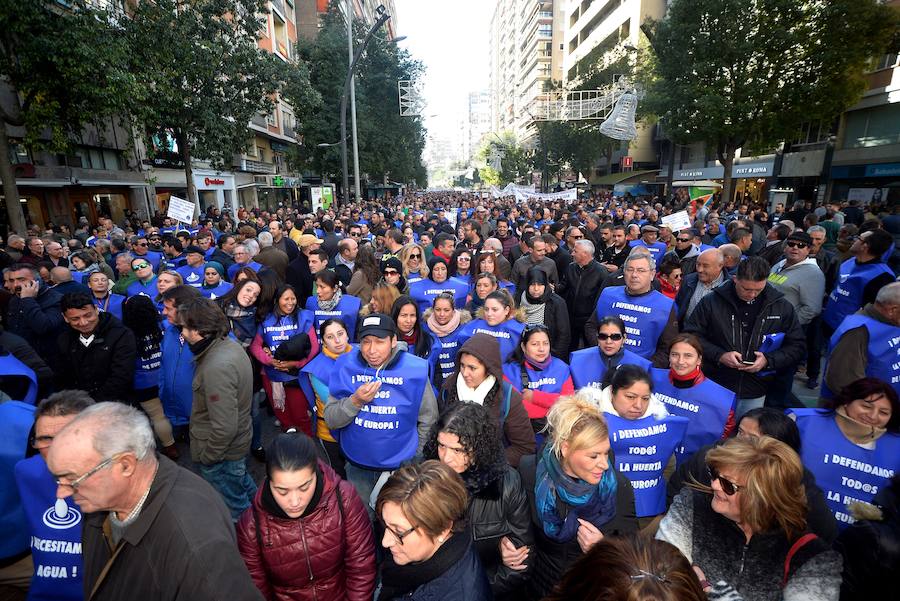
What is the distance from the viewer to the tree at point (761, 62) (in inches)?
683

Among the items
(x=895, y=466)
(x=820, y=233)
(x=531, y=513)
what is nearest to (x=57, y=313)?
(x=531, y=513)

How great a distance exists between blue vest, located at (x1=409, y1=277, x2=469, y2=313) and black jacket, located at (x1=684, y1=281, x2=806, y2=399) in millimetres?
2795

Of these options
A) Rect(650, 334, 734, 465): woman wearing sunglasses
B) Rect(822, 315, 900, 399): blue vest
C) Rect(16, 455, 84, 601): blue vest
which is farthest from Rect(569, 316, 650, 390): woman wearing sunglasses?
Rect(16, 455, 84, 601): blue vest

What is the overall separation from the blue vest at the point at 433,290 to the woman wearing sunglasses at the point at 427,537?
3.93 meters

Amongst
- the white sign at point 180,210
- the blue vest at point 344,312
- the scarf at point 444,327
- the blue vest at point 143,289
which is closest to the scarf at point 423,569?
the scarf at point 444,327

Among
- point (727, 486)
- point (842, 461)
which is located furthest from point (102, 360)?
point (842, 461)

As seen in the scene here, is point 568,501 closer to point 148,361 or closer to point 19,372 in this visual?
point 19,372

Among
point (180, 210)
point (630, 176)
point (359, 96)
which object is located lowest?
point (180, 210)

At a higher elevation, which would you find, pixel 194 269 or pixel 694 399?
pixel 194 269

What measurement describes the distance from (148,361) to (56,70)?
383 inches

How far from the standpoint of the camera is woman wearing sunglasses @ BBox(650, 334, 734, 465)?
10.5 feet

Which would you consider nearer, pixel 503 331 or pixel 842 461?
pixel 842 461

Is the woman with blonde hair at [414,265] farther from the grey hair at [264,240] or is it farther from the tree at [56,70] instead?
the tree at [56,70]

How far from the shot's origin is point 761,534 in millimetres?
1878
